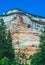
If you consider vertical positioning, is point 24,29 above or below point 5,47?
above

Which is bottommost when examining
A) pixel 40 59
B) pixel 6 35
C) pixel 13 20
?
pixel 40 59

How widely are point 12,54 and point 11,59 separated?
74.0 inches

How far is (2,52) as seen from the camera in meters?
64.2

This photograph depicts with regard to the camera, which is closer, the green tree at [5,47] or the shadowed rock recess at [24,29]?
the green tree at [5,47]

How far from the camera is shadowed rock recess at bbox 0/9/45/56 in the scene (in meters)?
105

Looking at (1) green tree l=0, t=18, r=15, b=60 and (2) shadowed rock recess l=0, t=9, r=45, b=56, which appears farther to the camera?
(2) shadowed rock recess l=0, t=9, r=45, b=56

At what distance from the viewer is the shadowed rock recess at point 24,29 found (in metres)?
105

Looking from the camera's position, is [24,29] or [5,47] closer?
[5,47]

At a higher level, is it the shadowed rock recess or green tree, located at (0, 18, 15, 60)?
the shadowed rock recess

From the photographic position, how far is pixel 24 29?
11700cm

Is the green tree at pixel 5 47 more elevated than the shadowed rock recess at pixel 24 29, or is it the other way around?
the shadowed rock recess at pixel 24 29

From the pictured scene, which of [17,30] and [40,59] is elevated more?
[17,30]

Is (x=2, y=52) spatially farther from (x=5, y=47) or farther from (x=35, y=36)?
(x=35, y=36)

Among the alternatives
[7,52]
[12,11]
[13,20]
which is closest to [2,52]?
[7,52]
